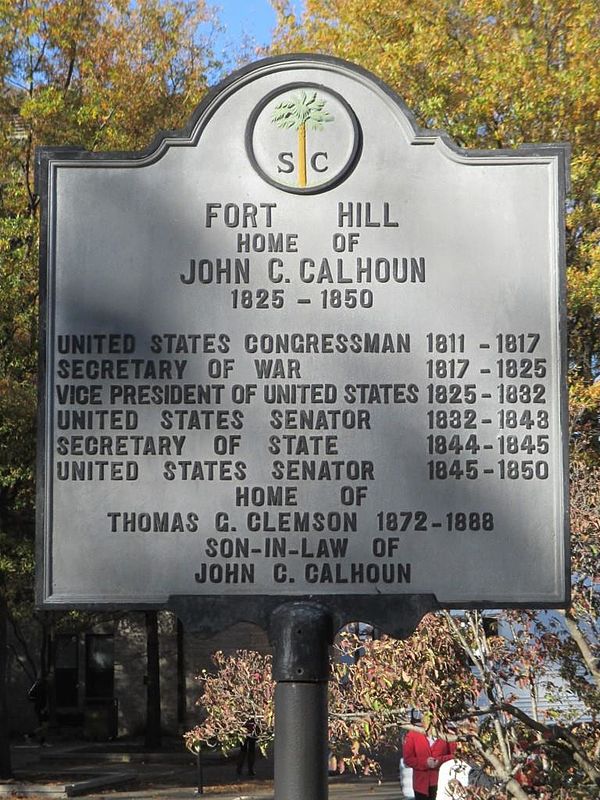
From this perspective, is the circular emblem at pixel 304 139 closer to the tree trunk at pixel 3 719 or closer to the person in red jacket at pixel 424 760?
the person in red jacket at pixel 424 760

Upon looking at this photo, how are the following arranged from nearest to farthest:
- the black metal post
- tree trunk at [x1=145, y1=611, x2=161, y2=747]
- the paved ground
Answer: the black metal post
the paved ground
tree trunk at [x1=145, y1=611, x2=161, y2=747]

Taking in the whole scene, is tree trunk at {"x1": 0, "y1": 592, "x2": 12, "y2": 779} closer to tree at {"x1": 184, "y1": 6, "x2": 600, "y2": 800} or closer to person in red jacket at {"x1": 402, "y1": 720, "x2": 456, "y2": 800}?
tree at {"x1": 184, "y1": 6, "x2": 600, "y2": 800}

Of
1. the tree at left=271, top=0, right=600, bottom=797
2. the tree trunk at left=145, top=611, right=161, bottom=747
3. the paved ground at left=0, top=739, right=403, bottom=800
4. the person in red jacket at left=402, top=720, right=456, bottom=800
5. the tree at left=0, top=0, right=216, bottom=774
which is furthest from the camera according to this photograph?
the tree trunk at left=145, top=611, right=161, bottom=747

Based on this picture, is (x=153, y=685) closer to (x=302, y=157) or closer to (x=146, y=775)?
(x=146, y=775)

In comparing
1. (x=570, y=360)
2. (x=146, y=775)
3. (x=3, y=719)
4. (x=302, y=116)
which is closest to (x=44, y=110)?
(x=570, y=360)

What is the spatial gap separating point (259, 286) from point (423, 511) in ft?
3.34

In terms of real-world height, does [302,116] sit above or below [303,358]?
above

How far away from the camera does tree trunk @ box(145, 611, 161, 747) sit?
30844 millimetres

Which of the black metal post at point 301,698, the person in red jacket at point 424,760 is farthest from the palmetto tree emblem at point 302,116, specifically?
the person in red jacket at point 424,760

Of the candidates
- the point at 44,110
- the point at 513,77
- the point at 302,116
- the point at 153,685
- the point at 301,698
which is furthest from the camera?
the point at 153,685

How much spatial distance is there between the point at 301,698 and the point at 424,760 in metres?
9.15

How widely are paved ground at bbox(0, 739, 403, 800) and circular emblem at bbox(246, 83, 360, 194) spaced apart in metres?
18.4

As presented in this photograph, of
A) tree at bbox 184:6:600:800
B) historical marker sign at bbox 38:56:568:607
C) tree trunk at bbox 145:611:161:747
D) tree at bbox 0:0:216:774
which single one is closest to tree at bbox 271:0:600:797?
tree at bbox 184:6:600:800

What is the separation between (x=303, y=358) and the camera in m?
4.63
